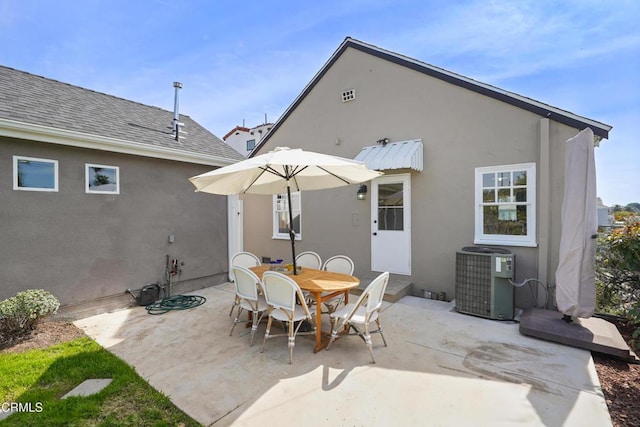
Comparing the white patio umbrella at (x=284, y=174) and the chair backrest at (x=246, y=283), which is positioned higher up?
the white patio umbrella at (x=284, y=174)

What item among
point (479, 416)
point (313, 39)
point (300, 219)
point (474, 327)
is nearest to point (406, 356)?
point (479, 416)

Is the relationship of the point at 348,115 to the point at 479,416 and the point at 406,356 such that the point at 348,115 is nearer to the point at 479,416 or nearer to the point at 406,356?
the point at 406,356

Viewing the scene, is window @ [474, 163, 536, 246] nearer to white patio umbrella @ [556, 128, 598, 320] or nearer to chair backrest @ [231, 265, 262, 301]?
white patio umbrella @ [556, 128, 598, 320]

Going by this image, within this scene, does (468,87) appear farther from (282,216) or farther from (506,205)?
(282,216)

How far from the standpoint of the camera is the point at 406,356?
392cm

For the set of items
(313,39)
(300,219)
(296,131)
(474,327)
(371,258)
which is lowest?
(474,327)

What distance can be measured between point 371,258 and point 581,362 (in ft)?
14.6

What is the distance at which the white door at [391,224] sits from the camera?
23.0 ft

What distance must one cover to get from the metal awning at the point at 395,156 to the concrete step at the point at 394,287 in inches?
107

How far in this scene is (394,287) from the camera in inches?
262

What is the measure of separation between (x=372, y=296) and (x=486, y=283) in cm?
287

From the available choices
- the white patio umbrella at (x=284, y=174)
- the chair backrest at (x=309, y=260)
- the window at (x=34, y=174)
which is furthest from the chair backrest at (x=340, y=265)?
the window at (x=34, y=174)

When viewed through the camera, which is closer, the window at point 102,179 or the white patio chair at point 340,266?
the white patio chair at point 340,266

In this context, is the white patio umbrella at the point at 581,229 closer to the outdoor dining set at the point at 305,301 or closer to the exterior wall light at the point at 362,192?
the outdoor dining set at the point at 305,301
